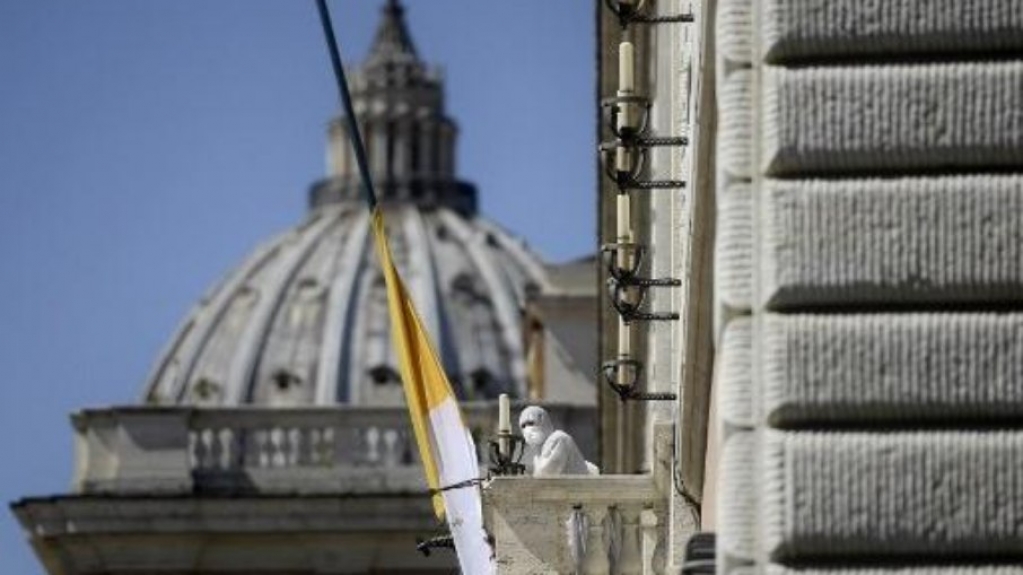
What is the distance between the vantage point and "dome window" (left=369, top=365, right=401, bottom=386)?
122 metres

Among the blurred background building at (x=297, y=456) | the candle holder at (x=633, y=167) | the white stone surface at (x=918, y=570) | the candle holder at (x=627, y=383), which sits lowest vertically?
the blurred background building at (x=297, y=456)

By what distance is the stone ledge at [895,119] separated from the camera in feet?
40.3

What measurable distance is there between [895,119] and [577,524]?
7.05m

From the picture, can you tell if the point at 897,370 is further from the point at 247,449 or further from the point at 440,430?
the point at 247,449

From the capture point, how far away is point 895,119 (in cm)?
1234

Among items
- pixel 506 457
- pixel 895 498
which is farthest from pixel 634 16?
pixel 895 498

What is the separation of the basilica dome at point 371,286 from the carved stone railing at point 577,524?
317 feet

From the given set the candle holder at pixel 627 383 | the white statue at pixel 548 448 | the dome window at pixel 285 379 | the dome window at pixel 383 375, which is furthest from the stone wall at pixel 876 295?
the dome window at pixel 285 379

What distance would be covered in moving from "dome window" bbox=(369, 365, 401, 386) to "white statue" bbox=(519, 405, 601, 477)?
10013 centimetres

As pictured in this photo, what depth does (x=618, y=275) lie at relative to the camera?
58.5 feet

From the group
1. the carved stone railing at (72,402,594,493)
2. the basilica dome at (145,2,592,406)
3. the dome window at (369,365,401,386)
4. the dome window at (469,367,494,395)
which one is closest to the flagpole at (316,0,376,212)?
the carved stone railing at (72,402,594,493)

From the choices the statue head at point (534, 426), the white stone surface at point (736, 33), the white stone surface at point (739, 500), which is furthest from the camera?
the statue head at point (534, 426)

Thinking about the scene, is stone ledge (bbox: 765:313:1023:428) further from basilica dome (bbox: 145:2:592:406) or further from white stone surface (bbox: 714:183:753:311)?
basilica dome (bbox: 145:2:592:406)

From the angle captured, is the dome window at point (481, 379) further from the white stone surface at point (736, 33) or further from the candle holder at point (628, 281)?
the white stone surface at point (736, 33)
